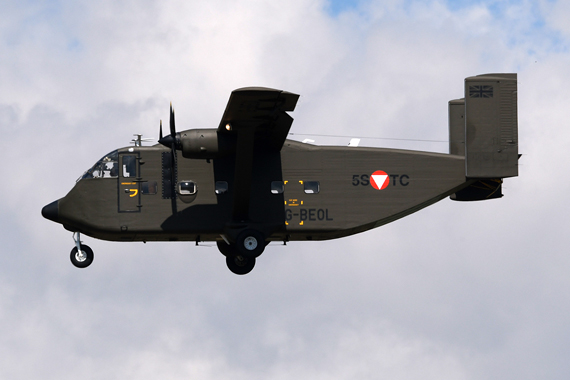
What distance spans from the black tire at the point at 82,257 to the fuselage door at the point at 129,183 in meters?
1.65

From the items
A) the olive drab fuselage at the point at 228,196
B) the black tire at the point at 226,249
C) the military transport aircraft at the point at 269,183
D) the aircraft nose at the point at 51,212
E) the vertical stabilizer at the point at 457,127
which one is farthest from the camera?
the vertical stabilizer at the point at 457,127

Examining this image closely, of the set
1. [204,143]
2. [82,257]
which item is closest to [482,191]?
[204,143]

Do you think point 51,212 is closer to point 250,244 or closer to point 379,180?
point 250,244

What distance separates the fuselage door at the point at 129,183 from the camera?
2600 cm

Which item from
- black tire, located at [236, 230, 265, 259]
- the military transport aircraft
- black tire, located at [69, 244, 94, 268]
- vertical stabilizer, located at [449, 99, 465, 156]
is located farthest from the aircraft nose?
vertical stabilizer, located at [449, 99, 465, 156]

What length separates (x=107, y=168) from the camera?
86.0 ft

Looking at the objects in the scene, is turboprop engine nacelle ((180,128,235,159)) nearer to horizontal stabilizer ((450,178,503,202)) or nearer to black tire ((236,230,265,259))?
black tire ((236,230,265,259))

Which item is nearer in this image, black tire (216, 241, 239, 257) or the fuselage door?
the fuselage door

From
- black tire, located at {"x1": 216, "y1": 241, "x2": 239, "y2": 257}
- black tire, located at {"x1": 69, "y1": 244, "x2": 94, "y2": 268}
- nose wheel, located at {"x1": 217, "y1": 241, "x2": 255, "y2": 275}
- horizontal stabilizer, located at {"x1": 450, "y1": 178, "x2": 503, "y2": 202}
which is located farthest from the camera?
black tire, located at {"x1": 216, "y1": 241, "x2": 239, "y2": 257}

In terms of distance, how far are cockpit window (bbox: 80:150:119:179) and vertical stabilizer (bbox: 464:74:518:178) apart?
954 cm

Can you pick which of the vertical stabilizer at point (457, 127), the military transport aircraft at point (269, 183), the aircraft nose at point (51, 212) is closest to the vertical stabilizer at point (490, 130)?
the military transport aircraft at point (269, 183)

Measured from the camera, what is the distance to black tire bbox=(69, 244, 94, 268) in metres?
26.5

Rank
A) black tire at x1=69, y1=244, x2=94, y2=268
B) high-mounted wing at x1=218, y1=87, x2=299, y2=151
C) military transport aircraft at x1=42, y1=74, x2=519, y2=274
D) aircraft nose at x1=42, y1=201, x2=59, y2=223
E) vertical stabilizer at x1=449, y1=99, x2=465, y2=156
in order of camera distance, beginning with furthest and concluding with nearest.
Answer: vertical stabilizer at x1=449, y1=99, x2=465, y2=156 → black tire at x1=69, y1=244, x2=94, y2=268 → aircraft nose at x1=42, y1=201, x2=59, y2=223 → military transport aircraft at x1=42, y1=74, x2=519, y2=274 → high-mounted wing at x1=218, y1=87, x2=299, y2=151

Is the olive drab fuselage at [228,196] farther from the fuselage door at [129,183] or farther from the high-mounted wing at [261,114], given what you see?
the high-mounted wing at [261,114]
